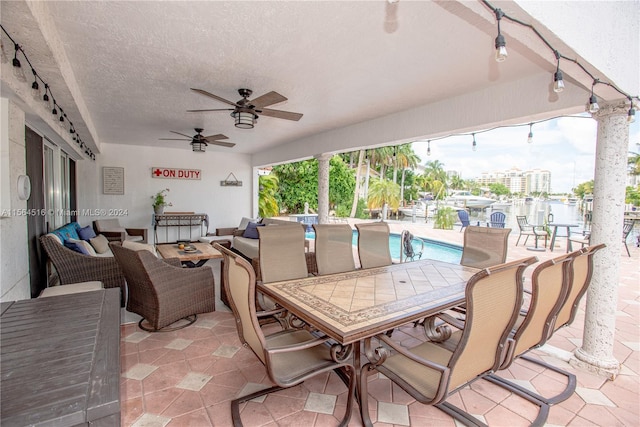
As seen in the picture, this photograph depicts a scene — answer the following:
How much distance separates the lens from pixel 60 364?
103cm

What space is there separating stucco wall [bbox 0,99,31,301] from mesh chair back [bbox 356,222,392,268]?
306 centimetres

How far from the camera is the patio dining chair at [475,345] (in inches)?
53.3

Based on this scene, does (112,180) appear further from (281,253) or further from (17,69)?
(281,253)

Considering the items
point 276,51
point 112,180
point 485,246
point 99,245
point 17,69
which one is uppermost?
point 276,51

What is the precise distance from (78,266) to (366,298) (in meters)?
3.18

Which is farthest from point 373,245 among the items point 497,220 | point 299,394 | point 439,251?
point 497,220

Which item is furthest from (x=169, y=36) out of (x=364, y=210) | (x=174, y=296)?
(x=364, y=210)

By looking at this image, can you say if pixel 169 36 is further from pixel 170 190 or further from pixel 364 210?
pixel 364 210

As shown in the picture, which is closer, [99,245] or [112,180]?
[99,245]

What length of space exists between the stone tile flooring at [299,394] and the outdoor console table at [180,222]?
→ 5.31m

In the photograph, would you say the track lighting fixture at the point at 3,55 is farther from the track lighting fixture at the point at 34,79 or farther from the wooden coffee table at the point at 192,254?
the wooden coffee table at the point at 192,254

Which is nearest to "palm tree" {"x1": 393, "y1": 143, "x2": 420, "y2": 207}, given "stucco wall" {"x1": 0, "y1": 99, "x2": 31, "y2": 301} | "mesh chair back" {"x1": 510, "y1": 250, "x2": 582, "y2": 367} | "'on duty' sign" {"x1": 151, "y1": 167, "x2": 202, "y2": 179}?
"'on duty' sign" {"x1": 151, "y1": 167, "x2": 202, "y2": 179}

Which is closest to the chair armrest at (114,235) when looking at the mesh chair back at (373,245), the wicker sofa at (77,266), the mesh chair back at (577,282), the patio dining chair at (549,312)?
the wicker sofa at (77,266)

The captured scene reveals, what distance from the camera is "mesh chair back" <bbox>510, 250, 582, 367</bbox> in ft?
5.41
